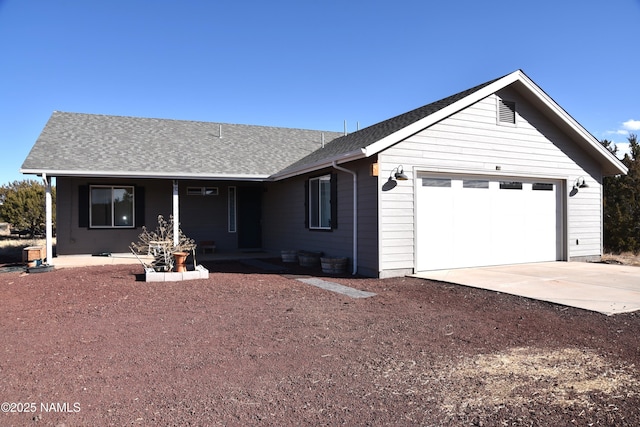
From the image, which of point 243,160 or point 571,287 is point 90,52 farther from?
point 571,287

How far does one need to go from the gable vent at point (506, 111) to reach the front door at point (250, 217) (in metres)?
8.62

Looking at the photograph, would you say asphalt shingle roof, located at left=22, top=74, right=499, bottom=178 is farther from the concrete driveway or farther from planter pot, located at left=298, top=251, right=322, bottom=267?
the concrete driveway

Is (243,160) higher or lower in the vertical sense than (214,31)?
lower

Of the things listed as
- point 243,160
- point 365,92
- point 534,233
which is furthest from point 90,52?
point 534,233

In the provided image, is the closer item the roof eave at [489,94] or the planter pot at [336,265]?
the roof eave at [489,94]

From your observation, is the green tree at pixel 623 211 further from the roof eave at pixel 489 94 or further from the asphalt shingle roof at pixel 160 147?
the asphalt shingle roof at pixel 160 147

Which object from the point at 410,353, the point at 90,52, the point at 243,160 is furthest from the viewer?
the point at 243,160

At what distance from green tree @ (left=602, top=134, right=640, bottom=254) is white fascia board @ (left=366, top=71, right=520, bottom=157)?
32.0 feet

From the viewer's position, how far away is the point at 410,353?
4387 millimetres

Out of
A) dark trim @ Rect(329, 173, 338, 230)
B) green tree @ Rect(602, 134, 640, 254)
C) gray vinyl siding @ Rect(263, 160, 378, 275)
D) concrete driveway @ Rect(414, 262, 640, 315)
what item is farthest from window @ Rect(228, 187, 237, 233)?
green tree @ Rect(602, 134, 640, 254)

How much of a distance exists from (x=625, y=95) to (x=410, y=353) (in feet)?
42.9

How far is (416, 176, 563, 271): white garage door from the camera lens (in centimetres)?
984

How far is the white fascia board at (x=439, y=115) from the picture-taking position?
→ 892 cm

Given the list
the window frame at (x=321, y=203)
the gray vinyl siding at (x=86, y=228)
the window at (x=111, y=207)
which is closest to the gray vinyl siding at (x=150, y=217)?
the gray vinyl siding at (x=86, y=228)
